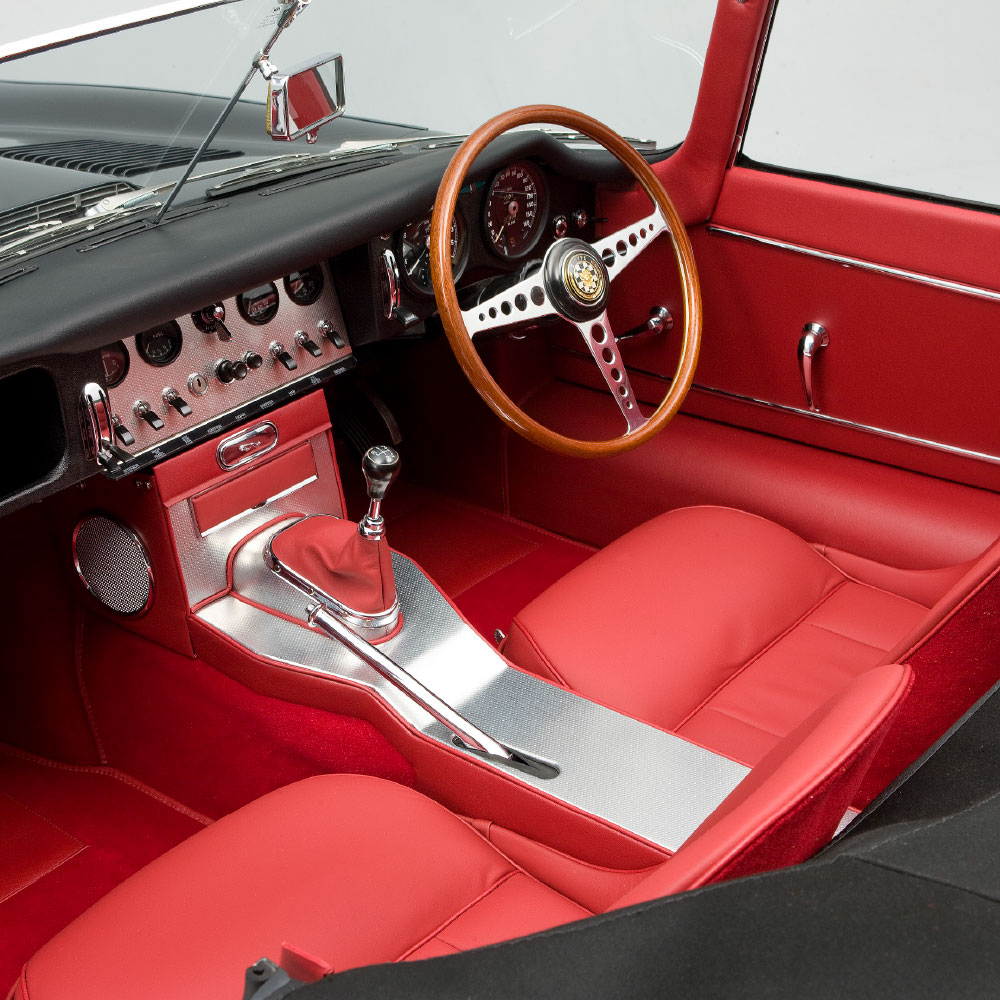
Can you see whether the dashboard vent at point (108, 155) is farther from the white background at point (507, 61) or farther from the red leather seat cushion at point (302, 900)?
the red leather seat cushion at point (302, 900)

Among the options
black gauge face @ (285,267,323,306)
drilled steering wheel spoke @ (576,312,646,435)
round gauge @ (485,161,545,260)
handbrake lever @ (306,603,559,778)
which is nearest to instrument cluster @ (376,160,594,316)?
round gauge @ (485,161,545,260)

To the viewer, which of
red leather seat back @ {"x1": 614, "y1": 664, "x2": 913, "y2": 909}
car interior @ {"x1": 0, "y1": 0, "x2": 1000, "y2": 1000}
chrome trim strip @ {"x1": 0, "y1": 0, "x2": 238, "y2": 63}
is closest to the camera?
red leather seat back @ {"x1": 614, "y1": 664, "x2": 913, "y2": 909}

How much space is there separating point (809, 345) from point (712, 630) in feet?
2.08

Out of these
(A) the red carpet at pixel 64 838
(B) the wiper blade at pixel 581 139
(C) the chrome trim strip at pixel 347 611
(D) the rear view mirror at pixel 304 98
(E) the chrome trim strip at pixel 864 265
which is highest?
(D) the rear view mirror at pixel 304 98

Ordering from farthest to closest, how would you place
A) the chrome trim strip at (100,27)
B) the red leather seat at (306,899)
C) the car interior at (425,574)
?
1. the chrome trim strip at (100,27)
2. the car interior at (425,574)
3. the red leather seat at (306,899)

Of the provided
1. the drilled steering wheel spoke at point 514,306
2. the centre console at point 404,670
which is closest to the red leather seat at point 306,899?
the centre console at point 404,670

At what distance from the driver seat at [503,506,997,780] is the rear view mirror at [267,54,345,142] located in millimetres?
804

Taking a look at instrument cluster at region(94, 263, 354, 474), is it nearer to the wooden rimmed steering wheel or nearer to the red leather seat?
the wooden rimmed steering wheel

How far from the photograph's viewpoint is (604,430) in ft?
7.97

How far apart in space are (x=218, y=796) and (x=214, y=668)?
0.23 m

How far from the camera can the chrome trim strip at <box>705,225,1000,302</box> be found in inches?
73.2

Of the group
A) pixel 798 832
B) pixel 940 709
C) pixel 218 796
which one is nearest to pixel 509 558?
pixel 218 796

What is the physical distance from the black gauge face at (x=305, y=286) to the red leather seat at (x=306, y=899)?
0.84 metres

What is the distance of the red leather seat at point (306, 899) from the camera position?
1.19 m
